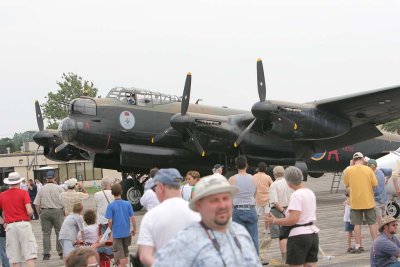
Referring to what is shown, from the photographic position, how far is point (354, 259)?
11.2 m

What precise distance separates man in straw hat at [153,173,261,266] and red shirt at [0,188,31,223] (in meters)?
7.62

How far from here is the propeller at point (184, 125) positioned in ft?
74.6

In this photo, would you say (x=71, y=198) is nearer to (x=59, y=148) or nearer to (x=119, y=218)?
(x=119, y=218)

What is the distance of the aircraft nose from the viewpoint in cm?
2248

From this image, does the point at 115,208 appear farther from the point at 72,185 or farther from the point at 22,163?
the point at 22,163

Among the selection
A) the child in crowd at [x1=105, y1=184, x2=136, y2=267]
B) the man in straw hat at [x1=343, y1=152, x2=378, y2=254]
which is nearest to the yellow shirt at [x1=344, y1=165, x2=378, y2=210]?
the man in straw hat at [x1=343, y1=152, x2=378, y2=254]

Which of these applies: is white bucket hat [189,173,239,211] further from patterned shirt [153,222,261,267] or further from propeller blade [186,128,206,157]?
propeller blade [186,128,206,157]

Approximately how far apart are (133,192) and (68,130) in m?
3.30

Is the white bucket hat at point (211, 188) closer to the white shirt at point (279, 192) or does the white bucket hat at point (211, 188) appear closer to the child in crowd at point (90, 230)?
the child in crowd at point (90, 230)

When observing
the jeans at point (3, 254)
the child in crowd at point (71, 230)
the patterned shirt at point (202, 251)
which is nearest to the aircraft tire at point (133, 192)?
the jeans at point (3, 254)

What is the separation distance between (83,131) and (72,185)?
32.7 feet

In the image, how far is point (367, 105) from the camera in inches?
904

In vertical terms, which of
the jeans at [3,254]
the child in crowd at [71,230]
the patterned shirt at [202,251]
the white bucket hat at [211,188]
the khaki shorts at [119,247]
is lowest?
the jeans at [3,254]

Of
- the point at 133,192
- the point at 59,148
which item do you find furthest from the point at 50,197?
the point at 59,148
